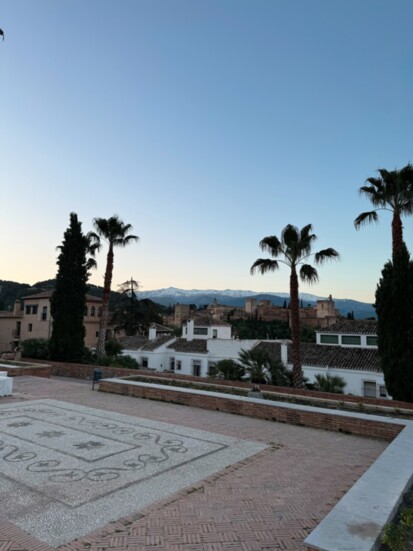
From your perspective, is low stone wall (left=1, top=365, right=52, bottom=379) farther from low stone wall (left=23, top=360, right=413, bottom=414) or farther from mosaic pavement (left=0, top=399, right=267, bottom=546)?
mosaic pavement (left=0, top=399, right=267, bottom=546)

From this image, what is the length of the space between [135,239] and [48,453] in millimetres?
18000

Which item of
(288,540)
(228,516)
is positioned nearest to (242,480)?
(228,516)

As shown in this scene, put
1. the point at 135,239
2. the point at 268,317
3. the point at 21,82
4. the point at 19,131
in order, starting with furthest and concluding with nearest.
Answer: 1. the point at 268,317
2. the point at 135,239
3. the point at 19,131
4. the point at 21,82

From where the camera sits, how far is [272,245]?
56.7 ft

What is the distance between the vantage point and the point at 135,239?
2367 cm

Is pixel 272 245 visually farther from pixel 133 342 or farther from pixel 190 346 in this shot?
pixel 133 342

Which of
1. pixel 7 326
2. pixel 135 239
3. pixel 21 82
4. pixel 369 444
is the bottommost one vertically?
pixel 369 444

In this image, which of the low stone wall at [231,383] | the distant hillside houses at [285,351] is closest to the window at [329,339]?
the distant hillside houses at [285,351]

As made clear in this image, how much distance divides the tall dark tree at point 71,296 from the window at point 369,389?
57.6ft

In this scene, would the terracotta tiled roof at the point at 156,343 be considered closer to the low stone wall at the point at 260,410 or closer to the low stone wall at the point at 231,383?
the low stone wall at the point at 231,383

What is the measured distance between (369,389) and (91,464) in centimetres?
2194

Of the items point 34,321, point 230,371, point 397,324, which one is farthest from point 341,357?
point 34,321

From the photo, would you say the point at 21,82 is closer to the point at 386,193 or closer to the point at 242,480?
the point at 242,480

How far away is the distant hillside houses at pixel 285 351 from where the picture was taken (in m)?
24.5
